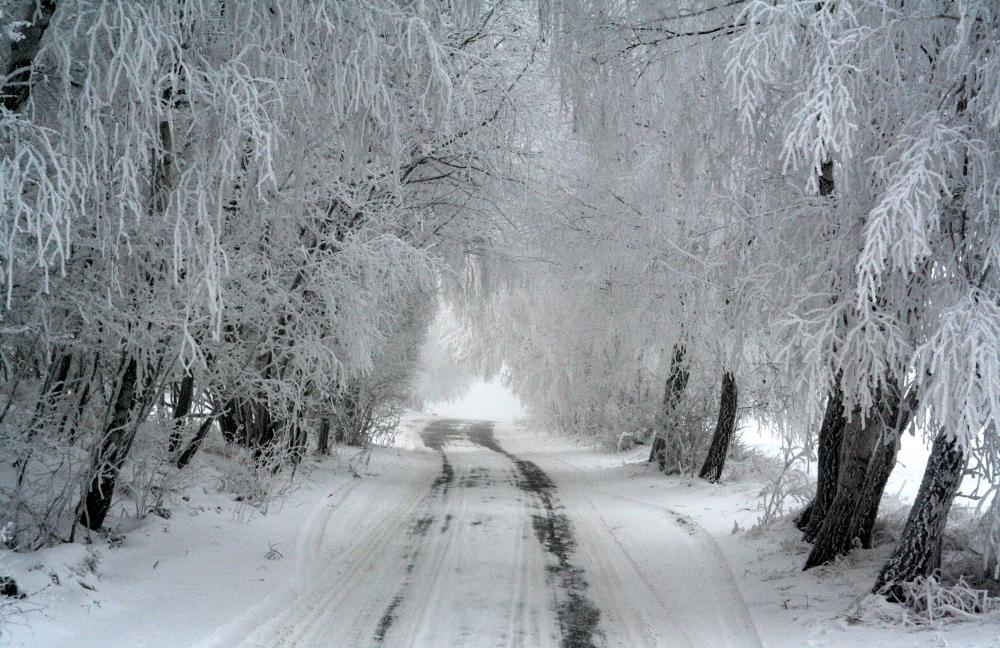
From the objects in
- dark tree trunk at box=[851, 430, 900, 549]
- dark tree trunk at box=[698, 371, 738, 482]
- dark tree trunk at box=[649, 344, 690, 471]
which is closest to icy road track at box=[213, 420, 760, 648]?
dark tree trunk at box=[851, 430, 900, 549]

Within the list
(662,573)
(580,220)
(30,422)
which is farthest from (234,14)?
(580,220)

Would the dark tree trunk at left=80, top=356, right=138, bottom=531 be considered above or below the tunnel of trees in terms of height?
below

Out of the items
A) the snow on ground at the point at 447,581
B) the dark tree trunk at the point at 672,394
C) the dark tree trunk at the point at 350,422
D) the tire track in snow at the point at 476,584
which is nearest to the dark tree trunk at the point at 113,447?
the snow on ground at the point at 447,581

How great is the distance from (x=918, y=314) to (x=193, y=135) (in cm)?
509

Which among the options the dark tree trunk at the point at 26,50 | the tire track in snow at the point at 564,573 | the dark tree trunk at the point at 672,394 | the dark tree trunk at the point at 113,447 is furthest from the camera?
the dark tree trunk at the point at 672,394

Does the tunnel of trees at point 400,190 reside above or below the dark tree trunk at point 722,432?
above

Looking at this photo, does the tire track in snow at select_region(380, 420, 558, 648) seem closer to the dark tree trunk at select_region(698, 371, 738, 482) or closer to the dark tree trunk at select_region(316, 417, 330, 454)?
the dark tree trunk at select_region(698, 371, 738, 482)

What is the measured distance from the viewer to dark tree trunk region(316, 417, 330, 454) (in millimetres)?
16758

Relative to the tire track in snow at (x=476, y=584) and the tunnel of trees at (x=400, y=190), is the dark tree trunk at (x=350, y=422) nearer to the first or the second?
the tire track in snow at (x=476, y=584)

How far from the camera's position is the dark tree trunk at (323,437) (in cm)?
1676

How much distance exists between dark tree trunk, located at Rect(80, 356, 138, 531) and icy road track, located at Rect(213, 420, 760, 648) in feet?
5.83

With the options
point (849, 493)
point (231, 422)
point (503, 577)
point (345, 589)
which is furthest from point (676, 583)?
point (231, 422)

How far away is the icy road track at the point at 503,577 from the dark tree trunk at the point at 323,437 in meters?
3.89

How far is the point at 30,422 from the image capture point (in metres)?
6.29
